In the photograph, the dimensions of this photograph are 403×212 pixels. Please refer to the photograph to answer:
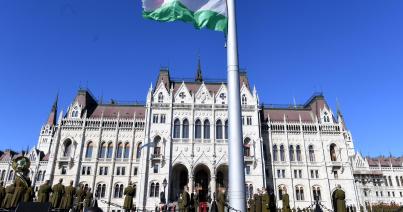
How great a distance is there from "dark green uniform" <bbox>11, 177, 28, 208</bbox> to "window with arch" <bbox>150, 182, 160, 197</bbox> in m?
33.1

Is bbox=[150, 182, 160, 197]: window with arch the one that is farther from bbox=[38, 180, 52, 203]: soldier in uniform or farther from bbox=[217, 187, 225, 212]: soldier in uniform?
bbox=[217, 187, 225, 212]: soldier in uniform

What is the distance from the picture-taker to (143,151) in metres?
47.4

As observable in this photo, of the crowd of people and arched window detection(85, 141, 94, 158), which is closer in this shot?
the crowd of people

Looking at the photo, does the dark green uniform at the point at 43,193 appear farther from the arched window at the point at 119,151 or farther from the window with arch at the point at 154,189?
the arched window at the point at 119,151

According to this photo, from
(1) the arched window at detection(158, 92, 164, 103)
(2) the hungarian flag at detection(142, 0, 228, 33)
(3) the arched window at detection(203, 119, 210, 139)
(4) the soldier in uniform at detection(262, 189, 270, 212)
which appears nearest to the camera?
(2) the hungarian flag at detection(142, 0, 228, 33)

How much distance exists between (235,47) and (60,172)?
47.6m

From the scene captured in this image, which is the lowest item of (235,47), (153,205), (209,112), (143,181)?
(153,205)

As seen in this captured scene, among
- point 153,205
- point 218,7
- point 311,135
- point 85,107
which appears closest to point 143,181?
point 153,205

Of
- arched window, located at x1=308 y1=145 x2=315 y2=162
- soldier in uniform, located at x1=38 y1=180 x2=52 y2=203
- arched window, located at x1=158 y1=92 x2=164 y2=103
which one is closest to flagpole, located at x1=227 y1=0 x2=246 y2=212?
soldier in uniform, located at x1=38 y1=180 x2=52 y2=203

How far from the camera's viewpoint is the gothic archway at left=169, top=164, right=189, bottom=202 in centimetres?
4741

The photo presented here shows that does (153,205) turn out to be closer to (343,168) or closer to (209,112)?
(209,112)

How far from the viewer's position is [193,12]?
12.1m

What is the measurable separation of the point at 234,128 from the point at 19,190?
10322 millimetres

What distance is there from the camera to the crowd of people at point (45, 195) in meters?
13.3
